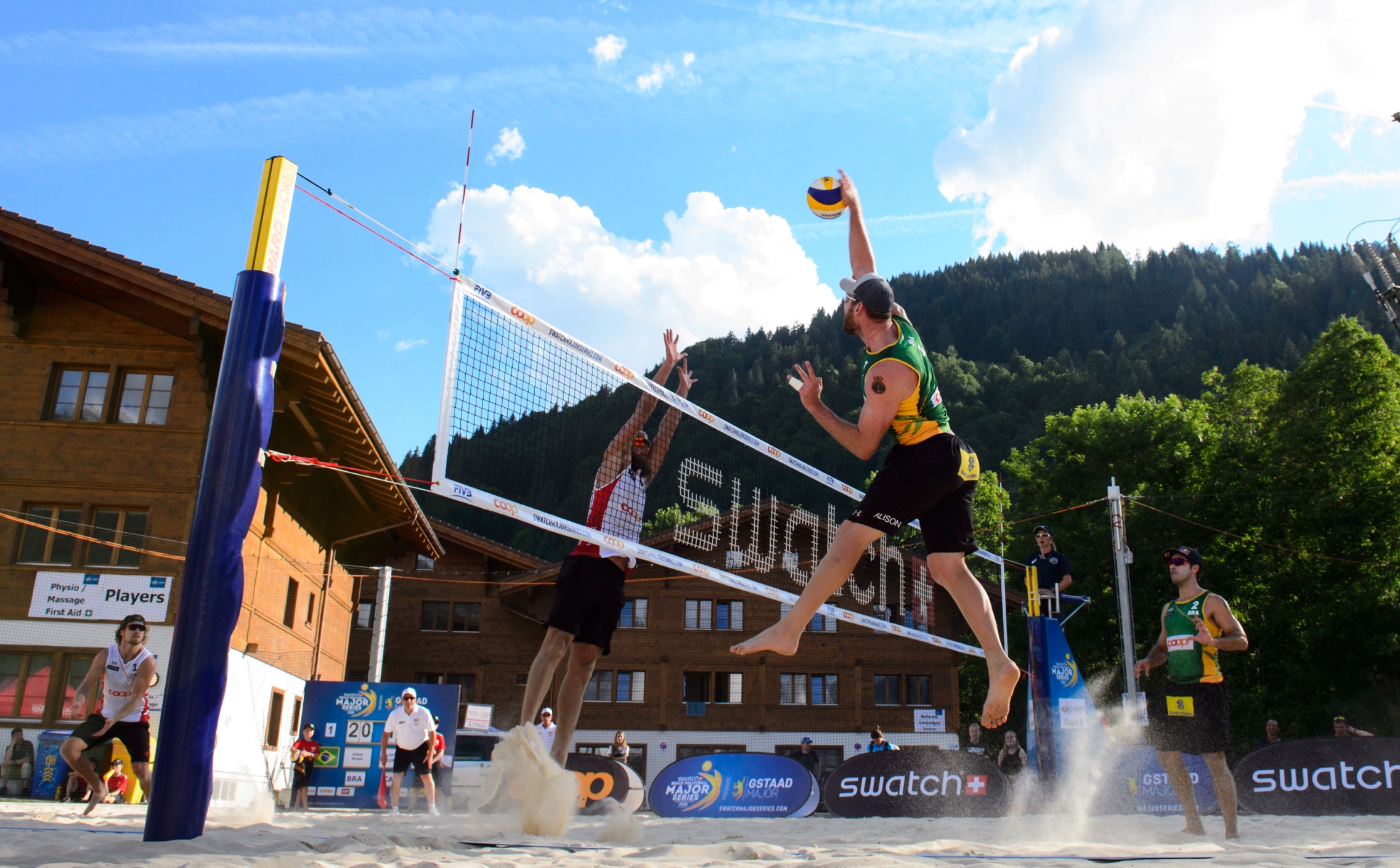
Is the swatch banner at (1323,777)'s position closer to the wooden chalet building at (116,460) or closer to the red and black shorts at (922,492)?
the red and black shorts at (922,492)

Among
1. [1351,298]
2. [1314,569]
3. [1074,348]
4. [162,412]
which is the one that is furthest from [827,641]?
[1074,348]

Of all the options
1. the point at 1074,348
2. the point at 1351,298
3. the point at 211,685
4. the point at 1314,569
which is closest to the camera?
the point at 211,685

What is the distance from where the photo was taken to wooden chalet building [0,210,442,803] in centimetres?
1422

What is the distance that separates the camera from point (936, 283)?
11119 cm

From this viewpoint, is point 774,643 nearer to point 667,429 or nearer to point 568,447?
point 667,429

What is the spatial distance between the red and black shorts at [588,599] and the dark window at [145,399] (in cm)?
1268

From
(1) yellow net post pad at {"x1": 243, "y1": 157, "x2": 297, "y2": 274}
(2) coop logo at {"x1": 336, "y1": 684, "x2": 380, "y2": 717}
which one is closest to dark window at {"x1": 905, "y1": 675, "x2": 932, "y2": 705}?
(2) coop logo at {"x1": 336, "y1": 684, "x2": 380, "y2": 717}

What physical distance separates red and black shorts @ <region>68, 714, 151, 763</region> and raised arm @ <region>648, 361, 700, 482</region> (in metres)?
3.90

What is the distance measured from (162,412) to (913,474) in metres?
14.8

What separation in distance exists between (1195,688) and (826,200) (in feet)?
13.1

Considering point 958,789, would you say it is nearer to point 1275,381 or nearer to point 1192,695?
point 1192,695

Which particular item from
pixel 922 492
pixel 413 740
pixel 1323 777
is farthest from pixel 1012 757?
pixel 922 492

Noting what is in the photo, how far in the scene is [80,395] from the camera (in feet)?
51.2

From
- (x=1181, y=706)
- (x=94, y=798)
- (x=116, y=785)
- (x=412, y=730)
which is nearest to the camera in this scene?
(x=1181, y=706)
